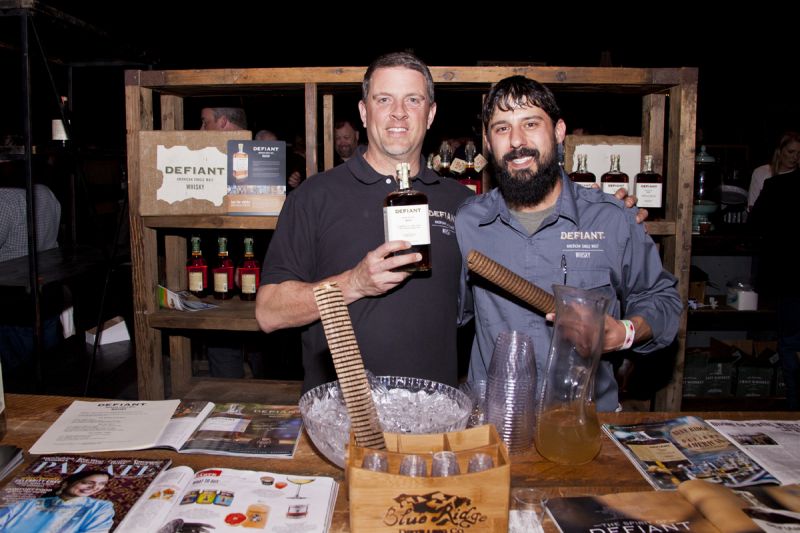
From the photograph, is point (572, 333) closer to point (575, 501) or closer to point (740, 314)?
point (575, 501)

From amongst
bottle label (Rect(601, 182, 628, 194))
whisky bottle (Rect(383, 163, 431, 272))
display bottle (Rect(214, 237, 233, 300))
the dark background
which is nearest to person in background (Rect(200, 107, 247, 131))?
display bottle (Rect(214, 237, 233, 300))

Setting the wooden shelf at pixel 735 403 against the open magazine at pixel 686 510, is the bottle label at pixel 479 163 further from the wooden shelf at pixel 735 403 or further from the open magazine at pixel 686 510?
the wooden shelf at pixel 735 403

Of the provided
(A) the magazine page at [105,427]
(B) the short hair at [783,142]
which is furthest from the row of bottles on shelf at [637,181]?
(B) the short hair at [783,142]

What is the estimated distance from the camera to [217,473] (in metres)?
1.09

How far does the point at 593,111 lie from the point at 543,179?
268 inches

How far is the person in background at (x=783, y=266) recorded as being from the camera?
11.0ft

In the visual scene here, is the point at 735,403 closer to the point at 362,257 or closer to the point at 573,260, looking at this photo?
the point at 573,260

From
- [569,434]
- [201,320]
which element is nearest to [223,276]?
[201,320]

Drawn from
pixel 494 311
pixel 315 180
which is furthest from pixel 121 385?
pixel 494 311

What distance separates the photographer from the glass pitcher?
Answer: 3.68 ft

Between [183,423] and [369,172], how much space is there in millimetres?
906

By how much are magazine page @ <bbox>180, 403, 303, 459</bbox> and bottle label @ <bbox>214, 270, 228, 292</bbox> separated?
149 centimetres

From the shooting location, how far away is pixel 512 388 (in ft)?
3.84

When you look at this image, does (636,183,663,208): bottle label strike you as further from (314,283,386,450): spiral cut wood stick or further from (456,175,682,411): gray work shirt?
(314,283,386,450): spiral cut wood stick
